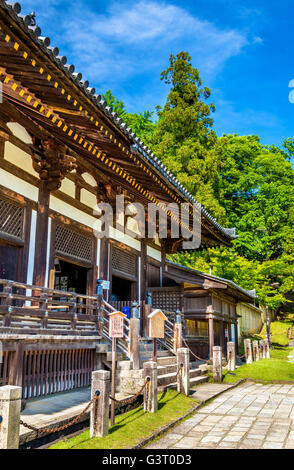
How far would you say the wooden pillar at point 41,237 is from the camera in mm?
8906

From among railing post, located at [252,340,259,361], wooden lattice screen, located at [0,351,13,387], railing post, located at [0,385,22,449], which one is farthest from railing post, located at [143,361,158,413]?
railing post, located at [252,340,259,361]

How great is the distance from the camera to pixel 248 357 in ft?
60.2

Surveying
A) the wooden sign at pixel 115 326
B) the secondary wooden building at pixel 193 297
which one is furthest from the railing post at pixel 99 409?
the secondary wooden building at pixel 193 297

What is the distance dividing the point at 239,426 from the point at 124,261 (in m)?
6.95

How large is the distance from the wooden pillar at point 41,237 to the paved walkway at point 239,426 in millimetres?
4207

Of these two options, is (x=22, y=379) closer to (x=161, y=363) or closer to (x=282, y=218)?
→ (x=161, y=363)

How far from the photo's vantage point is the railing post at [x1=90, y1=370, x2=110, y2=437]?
595 centimetres

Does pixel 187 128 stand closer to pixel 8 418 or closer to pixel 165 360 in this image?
pixel 165 360

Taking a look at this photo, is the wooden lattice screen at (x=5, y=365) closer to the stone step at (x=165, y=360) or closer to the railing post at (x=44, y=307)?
the railing post at (x=44, y=307)

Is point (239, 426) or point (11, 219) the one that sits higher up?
point (11, 219)

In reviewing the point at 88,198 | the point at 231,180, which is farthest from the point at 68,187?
the point at 231,180

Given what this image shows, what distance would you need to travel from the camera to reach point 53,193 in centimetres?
972

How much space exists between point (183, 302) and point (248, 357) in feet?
15.8
